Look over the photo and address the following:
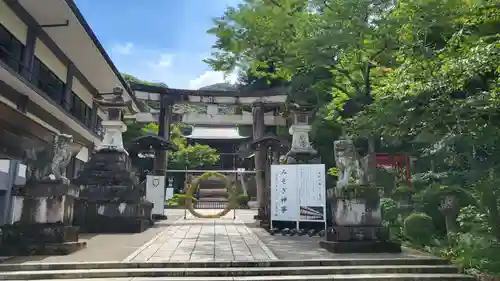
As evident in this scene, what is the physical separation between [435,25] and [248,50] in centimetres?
739

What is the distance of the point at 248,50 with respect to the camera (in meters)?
14.4

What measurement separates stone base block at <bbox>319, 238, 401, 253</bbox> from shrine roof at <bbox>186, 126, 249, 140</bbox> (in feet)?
104

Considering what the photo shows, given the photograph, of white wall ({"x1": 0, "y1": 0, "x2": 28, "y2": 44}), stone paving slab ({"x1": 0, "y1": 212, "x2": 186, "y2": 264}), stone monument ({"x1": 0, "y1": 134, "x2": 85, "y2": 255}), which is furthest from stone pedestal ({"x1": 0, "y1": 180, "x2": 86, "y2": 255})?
white wall ({"x1": 0, "y1": 0, "x2": 28, "y2": 44})

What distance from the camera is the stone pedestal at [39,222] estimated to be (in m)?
7.89

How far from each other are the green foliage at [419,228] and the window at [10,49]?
13257 millimetres

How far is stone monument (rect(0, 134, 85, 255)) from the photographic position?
25.9ft

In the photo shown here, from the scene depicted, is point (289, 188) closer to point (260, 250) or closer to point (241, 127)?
point (260, 250)

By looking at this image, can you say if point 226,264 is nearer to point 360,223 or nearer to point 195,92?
point 360,223

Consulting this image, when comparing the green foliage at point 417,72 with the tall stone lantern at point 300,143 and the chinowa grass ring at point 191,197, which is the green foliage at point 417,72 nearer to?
the tall stone lantern at point 300,143

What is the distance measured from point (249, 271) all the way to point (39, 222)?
15.6 ft

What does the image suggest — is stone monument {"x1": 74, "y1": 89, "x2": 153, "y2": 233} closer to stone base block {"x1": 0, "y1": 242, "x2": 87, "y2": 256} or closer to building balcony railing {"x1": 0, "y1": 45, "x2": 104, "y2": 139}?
building balcony railing {"x1": 0, "y1": 45, "x2": 104, "y2": 139}

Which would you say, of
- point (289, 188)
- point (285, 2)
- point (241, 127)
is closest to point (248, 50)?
point (285, 2)

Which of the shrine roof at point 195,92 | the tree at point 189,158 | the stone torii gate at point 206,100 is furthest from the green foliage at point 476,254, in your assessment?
the tree at point 189,158

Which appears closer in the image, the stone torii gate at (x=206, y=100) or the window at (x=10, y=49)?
the window at (x=10, y=49)
